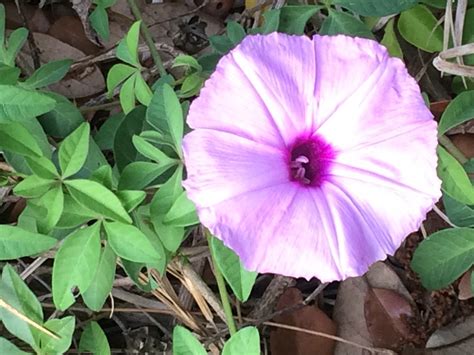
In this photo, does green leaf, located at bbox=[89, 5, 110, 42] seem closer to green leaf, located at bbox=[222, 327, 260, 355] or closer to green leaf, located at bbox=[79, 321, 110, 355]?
green leaf, located at bbox=[79, 321, 110, 355]

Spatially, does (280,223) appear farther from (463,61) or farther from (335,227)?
(463,61)

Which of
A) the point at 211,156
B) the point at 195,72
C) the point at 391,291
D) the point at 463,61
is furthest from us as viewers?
the point at 391,291

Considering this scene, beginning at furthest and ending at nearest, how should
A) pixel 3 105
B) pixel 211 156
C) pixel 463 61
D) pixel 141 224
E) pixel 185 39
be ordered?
pixel 185 39, pixel 463 61, pixel 141 224, pixel 3 105, pixel 211 156

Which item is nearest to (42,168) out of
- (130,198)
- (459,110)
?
(130,198)

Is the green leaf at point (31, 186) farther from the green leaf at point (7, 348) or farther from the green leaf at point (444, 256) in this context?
the green leaf at point (444, 256)

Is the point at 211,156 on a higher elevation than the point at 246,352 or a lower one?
higher

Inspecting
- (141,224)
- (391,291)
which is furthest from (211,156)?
(391,291)
